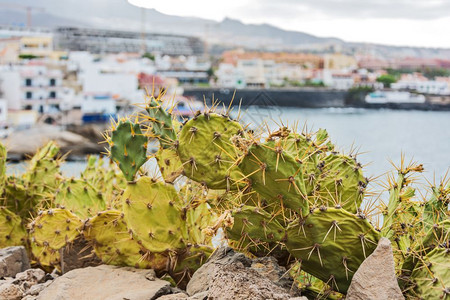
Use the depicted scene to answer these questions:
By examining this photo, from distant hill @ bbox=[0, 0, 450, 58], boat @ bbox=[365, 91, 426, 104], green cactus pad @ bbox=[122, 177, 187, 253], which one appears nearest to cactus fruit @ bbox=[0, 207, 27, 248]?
green cactus pad @ bbox=[122, 177, 187, 253]

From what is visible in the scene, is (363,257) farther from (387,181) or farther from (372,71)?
(372,71)

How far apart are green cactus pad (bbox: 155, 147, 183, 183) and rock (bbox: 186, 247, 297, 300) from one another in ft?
0.65

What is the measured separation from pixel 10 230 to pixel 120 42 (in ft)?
116

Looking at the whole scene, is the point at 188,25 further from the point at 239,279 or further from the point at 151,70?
the point at 239,279

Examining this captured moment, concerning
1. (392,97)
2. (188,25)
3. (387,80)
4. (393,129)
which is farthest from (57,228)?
(188,25)

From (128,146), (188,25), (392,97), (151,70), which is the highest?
(188,25)

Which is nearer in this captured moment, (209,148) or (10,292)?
(209,148)

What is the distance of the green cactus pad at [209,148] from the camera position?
1.12m

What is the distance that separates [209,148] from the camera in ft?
3.70

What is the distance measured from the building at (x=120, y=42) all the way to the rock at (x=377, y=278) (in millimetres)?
33569

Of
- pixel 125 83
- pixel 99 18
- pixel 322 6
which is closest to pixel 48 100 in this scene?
pixel 125 83

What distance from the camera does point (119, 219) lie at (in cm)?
137

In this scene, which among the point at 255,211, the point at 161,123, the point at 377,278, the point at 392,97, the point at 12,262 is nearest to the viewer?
the point at 377,278

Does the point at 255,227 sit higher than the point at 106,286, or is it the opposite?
the point at 255,227
